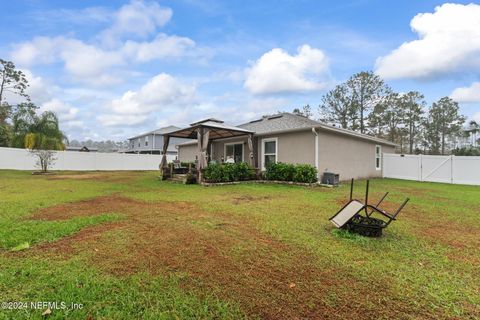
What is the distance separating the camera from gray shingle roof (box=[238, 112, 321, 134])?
1224cm

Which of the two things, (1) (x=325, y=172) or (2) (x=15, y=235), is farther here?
(1) (x=325, y=172)

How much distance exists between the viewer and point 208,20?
36.8 feet

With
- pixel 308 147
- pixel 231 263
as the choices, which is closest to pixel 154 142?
pixel 308 147

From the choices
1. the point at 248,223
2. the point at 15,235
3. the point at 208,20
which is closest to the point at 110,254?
the point at 15,235

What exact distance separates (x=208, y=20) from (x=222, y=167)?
6574mm

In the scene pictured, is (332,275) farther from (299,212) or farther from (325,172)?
(325,172)

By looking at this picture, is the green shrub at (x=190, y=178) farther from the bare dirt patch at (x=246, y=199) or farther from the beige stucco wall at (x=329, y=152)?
the bare dirt patch at (x=246, y=199)

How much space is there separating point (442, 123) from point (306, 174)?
87.0ft

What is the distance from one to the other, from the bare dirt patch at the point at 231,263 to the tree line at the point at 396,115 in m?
25.5

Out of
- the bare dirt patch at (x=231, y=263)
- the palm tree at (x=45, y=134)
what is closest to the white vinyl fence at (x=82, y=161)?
the palm tree at (x=45, y=134)

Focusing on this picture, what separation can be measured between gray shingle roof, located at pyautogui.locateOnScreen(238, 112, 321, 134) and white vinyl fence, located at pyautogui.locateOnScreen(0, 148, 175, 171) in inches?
553

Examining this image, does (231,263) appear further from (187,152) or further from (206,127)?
(187,152)

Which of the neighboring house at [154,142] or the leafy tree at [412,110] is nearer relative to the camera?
the leafy tree at [412,110]

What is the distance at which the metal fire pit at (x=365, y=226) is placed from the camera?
12.6ft
